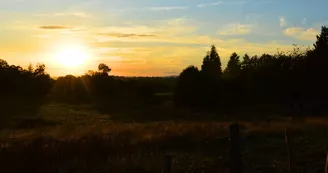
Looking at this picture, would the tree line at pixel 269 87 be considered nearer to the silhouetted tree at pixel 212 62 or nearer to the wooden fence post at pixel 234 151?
the silhouetted tree at pixel 212 62

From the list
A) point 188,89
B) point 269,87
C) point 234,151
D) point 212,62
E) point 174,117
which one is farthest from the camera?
point 212,62

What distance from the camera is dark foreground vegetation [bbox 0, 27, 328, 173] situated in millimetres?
15750

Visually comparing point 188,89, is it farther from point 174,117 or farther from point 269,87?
point 174,117

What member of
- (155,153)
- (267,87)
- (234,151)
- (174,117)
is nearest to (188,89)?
(267,87)

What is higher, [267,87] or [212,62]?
[212,62]

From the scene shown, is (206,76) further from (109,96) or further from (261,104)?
(109,96)

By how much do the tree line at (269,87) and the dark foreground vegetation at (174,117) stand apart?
13cm

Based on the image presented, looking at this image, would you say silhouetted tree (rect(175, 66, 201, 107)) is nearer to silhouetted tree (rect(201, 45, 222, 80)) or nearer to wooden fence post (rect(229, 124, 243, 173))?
silhouetted tree (rect(201, 45, 222, 80))

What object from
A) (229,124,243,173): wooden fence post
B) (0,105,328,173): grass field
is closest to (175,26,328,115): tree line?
(0,105,328,173): grass field

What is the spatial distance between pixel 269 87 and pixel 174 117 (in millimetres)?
15921

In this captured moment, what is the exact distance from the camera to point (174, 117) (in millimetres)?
55344

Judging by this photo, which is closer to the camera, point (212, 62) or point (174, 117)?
point (174, 117)

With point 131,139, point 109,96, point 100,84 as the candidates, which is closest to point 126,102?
point 109,96

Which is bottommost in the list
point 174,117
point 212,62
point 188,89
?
point 174,117
